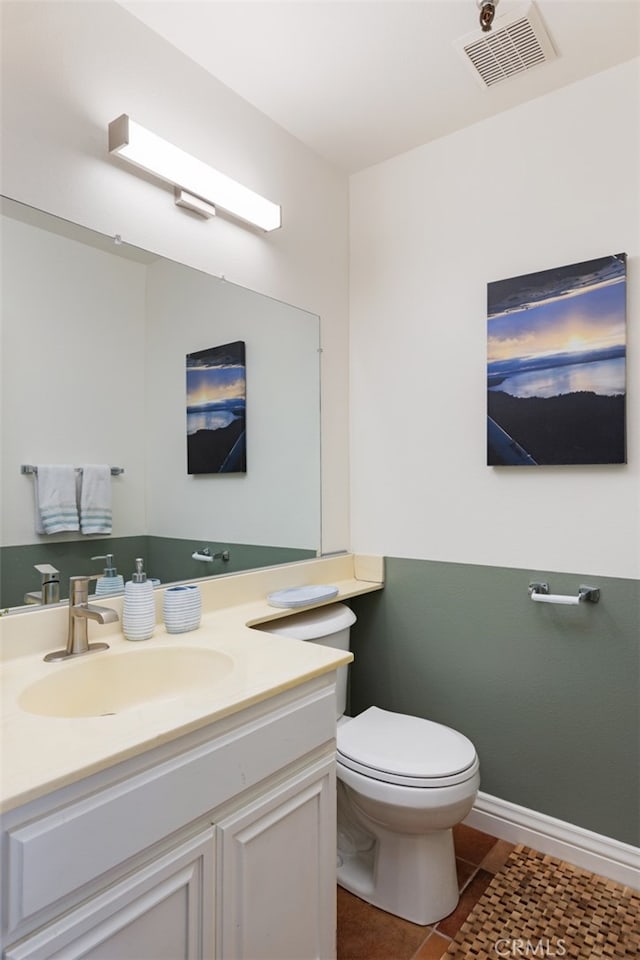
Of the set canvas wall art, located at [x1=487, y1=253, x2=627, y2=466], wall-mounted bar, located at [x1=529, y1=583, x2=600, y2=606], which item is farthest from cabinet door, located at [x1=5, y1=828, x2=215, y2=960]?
canvas wall art, located at [x1=487, y1=253, x2=627, y2=466]

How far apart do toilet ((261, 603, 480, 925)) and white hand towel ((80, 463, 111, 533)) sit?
2.05 feet

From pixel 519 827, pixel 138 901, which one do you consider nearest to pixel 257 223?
pixel 138 901

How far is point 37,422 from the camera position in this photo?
136cm

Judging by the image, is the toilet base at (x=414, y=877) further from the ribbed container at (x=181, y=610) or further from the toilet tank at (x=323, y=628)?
the ribbed container at (x=181, y=610)

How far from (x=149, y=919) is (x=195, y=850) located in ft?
0.37

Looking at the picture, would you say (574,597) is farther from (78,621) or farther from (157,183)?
(157,183)

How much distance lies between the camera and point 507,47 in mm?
1634

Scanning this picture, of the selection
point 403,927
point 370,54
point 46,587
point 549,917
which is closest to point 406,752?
point 403,927

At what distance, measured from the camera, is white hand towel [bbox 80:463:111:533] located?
1466 mm

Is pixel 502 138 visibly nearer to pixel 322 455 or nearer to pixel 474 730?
pixel 322 455

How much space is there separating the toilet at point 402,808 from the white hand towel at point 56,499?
0.71 m

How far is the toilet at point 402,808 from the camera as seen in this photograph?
1480 millimetres

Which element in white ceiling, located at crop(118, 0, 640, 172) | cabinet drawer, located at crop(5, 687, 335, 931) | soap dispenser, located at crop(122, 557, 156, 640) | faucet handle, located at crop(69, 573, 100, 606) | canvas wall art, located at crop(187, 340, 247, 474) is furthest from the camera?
canvas wall art, located at crop(187, 340, 247, 474)

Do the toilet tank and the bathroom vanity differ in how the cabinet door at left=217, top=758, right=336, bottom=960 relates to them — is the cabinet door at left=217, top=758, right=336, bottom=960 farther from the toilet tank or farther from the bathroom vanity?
the toilet tank
